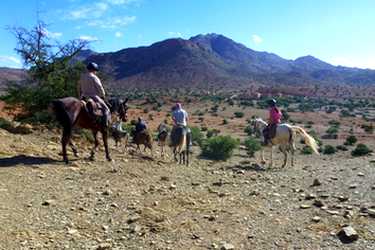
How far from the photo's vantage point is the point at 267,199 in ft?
36.3

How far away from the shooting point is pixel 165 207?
9.59m

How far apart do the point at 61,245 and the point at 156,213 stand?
83.7 inches

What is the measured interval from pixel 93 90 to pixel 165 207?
15.5 feet

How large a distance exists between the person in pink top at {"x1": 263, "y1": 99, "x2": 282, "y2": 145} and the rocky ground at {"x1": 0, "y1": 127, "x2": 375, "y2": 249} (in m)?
4.02

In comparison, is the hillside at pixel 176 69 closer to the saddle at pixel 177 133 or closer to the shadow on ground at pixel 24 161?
the saddle at pixel 177 133

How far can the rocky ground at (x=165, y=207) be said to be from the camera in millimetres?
8062

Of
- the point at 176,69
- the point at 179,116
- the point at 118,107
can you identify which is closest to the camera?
the point at 118,107

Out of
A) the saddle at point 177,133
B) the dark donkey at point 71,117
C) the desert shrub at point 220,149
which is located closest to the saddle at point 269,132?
the saddle at point 177,133

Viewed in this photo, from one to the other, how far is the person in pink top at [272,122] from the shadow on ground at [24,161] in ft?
27.5

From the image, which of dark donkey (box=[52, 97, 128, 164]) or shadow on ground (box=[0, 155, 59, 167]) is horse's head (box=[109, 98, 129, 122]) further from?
shadow on ground (box=[0, 155, 59, 167])

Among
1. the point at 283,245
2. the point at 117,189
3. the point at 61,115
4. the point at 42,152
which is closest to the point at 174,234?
the point at 283,245

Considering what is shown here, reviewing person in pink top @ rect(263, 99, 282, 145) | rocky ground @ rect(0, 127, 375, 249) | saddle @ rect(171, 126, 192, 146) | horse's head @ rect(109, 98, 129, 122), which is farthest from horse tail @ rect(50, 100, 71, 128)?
person in pink top @ rect(263, 99, 282, 145)

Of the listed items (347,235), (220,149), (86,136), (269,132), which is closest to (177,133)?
(269,132)

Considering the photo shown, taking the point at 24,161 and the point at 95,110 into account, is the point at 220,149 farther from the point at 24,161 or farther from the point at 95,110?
the point at 24,161
